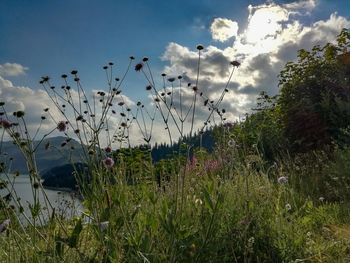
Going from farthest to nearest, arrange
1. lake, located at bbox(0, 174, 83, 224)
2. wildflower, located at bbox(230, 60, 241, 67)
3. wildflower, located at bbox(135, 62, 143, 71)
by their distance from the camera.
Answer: wildflower, located at bbox(135, 62, 143, 71)
wildflower, located at bbox(230, 60, 241, 67)
lake, located at bbox(0, 174, 83, 224)

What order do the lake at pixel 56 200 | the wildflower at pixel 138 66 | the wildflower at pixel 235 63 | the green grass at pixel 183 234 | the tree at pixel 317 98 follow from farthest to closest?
the tree at pixel 317 98
the wildflower at pixel 138 66
the wildflower at pixel 235 63
the lake at pixel 56 200
the green grass at pixel 183 234

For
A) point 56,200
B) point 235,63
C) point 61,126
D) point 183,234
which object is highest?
point 235,63

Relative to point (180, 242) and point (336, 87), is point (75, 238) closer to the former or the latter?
point (180, 242)

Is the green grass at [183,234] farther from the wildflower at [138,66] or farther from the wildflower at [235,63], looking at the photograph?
the wildflower at [138,66]

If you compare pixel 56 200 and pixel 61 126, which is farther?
pixel 56 200

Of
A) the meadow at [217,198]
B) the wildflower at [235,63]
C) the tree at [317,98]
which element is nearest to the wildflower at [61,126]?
the meadow at [217,198]

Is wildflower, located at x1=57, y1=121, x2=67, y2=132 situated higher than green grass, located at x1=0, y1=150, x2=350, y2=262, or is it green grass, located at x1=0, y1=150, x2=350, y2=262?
wildflower, located at x1=57, y1=121, x2=67, y2=132

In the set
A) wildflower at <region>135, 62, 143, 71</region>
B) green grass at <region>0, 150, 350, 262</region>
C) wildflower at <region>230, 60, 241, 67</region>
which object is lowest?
green grass at <region>0, 150, 350, 262</region>

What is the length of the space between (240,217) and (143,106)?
72.7 inches

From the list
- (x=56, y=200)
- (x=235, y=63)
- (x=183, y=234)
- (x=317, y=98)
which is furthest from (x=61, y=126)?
(x=317, y=98)

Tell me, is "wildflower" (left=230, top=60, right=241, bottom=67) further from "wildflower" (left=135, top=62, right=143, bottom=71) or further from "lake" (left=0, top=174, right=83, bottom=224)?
"lake" (left=0, top=174, right=83, bottom=224)

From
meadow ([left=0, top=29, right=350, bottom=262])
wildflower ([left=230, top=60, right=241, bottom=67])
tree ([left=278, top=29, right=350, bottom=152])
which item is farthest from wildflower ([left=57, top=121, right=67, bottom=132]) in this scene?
tree ([left=278, top=29, right=350, bottom=152])

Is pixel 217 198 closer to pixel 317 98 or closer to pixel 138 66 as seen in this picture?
pixel 138 66

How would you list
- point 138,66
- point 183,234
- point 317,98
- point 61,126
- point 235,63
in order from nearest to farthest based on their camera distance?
point 183,234 → point 61,126 → point 235,63 → point 138,66 → point 317,98
